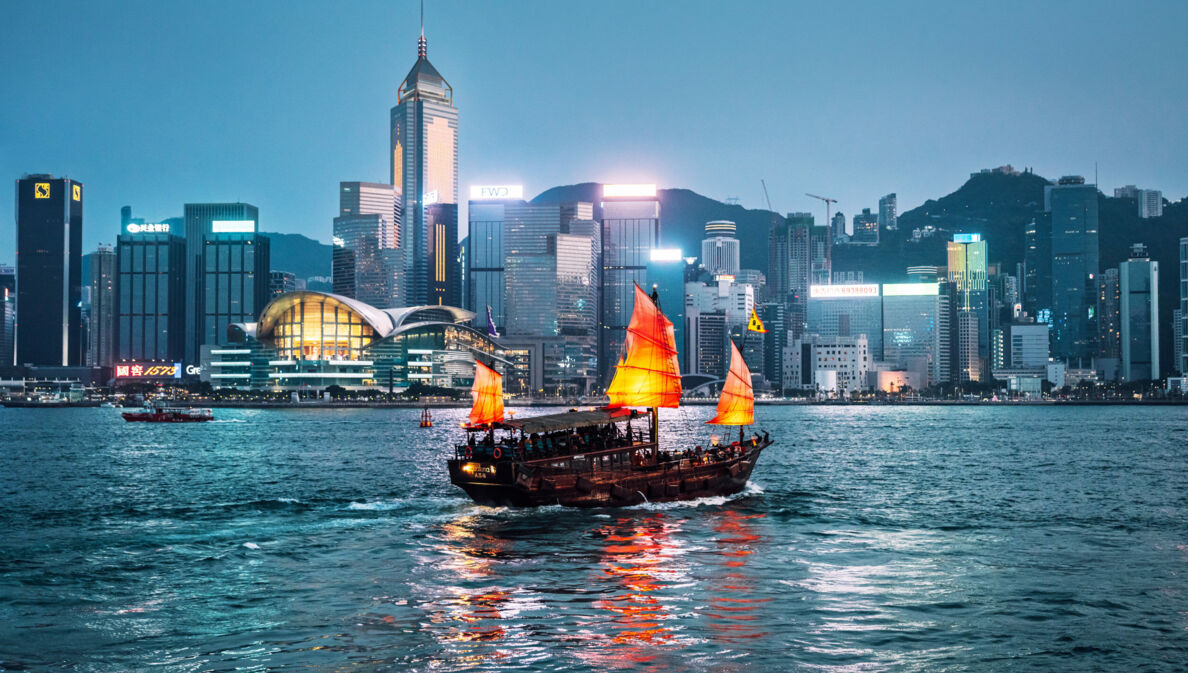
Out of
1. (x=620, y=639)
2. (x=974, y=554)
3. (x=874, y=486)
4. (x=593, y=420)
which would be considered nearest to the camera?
(x=620, y=639)

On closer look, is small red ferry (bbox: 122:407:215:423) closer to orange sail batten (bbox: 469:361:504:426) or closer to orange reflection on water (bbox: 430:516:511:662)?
orange sail batten (bbox: 469:361:504:426)

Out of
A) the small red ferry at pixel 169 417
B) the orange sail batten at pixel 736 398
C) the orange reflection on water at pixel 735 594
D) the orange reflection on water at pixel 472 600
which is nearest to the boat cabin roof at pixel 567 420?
the orange reflection on water at pixel 472 600

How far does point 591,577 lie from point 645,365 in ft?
74.8

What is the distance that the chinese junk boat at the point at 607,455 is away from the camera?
4928 cm

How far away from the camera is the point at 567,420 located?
51500 millimetres

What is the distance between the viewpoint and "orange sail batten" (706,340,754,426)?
6406 centimetres

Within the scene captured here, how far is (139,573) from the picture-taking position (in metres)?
36.2

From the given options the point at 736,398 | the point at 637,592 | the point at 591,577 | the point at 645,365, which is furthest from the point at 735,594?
the point at 736,398

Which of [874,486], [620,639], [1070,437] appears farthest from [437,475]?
[1070,437]

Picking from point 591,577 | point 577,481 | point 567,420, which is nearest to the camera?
point 591,577

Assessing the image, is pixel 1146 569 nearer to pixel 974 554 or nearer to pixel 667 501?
pixel 974 554

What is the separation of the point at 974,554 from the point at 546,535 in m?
16.6

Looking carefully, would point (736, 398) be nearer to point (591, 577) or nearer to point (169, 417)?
point (591, 577)

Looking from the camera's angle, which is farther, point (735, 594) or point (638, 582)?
point (638, 582)
